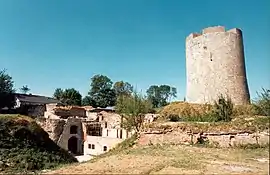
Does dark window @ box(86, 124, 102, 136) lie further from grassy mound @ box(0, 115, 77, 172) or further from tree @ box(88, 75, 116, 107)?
tree @ box(88, 75, 116, 107)

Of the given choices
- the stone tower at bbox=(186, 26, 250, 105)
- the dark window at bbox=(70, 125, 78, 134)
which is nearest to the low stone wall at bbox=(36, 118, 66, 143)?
the dark window at bbox=(70, 125, 78, 134)

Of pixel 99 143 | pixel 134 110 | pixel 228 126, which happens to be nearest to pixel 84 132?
pixel 99 143

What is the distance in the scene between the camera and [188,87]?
93.9 ft

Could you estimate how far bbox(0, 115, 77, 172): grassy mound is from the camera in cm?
1363

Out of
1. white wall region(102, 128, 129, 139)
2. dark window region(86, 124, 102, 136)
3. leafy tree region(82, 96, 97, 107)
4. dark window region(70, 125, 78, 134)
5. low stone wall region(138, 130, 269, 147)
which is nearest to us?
low stone wall region(138, 130, 269, 147)

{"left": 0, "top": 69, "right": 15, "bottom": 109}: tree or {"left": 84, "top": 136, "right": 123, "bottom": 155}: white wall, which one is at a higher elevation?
{"left": 0, "top": 69, "right": 15, "bottom": 109}: tree

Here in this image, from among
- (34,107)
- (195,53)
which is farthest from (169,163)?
(34,107)

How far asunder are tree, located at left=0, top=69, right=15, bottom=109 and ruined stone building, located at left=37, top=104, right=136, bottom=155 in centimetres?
1177

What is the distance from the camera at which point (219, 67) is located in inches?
1044

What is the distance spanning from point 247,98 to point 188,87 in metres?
5.58

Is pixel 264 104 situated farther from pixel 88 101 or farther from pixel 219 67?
pixel 88 101

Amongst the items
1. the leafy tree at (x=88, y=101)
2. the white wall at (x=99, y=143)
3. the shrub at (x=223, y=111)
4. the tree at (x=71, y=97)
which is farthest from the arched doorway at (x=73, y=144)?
the leafy tree at (x=88, y=101)

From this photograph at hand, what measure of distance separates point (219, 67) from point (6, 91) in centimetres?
3910

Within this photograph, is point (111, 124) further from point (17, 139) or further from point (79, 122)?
point (17, 139)
